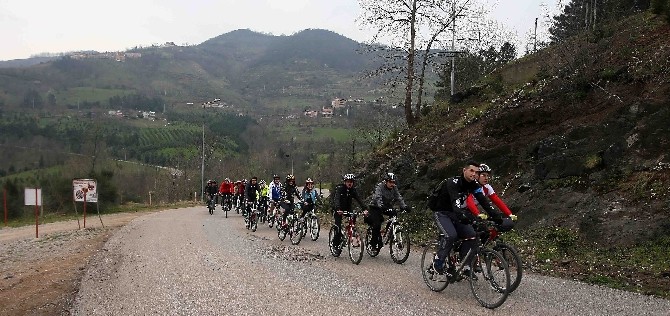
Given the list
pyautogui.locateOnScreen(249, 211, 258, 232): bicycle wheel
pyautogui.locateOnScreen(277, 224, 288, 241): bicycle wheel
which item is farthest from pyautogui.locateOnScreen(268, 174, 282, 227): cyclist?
pyautogui.locateOnScreen(249, 211, 258, 232): bicycle wheel

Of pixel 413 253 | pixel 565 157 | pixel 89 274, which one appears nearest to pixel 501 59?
pixel 565 157

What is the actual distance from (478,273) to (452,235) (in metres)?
0.72

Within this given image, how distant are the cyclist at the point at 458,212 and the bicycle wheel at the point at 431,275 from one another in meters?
0.11

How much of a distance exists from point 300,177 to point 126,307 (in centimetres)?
8636

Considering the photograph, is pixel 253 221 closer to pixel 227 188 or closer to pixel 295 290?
pixel 227 188

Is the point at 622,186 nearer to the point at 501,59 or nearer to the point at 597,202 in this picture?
the point at 597,202

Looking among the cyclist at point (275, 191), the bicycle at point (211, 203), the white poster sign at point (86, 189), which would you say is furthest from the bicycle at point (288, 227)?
the bicycle at point (211, 203)

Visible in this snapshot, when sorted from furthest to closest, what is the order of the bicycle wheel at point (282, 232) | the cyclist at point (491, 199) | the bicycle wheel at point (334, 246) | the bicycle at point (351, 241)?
the bicycle wheel at point (282, 232) → the bicycle wheel at point (334, 246) → the bicycle at point (351, 241) → the cyclist at point (491, 199)

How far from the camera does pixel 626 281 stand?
28.2 ft

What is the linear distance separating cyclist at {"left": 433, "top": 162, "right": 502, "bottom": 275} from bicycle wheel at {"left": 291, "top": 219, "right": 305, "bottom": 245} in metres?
7.70

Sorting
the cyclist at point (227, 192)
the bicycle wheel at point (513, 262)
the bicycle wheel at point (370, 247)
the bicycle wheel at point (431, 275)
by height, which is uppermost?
the bicycle wheel at point (513, 262)

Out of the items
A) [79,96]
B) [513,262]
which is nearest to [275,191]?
[513,262]

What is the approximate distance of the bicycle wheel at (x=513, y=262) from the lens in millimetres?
7051

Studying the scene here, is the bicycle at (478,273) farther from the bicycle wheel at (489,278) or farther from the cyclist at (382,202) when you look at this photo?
the cyclist at (382,202)
